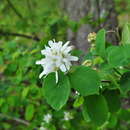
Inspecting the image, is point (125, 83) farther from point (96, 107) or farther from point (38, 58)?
point (38, 58)

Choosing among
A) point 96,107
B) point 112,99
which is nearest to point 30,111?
point 112,99

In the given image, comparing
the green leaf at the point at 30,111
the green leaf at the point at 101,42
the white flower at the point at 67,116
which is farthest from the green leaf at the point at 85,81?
the green leaf at the point at 30,111

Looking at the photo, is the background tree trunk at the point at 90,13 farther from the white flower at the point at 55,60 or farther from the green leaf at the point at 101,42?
the white flower at the point at 55,60

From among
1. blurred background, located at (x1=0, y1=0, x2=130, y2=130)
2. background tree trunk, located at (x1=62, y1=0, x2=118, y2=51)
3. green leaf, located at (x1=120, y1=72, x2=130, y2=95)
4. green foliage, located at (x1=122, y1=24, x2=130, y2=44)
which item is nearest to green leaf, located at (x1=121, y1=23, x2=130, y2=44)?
green foliage, located at (x1=122, y1=24, x2=130, y2=44)

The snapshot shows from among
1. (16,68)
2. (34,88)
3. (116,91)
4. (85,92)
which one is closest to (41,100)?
(34,88)

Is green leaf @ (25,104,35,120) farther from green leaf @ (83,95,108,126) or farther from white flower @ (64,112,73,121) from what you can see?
green leaf @ (83,95,108,126)

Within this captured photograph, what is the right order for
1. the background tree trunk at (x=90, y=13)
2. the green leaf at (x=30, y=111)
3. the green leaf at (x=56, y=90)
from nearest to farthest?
the green leaf at (x=56, y=90) → the green leaf at (x=30, y=111) → the background tree trunk at (x=90, y=13)
